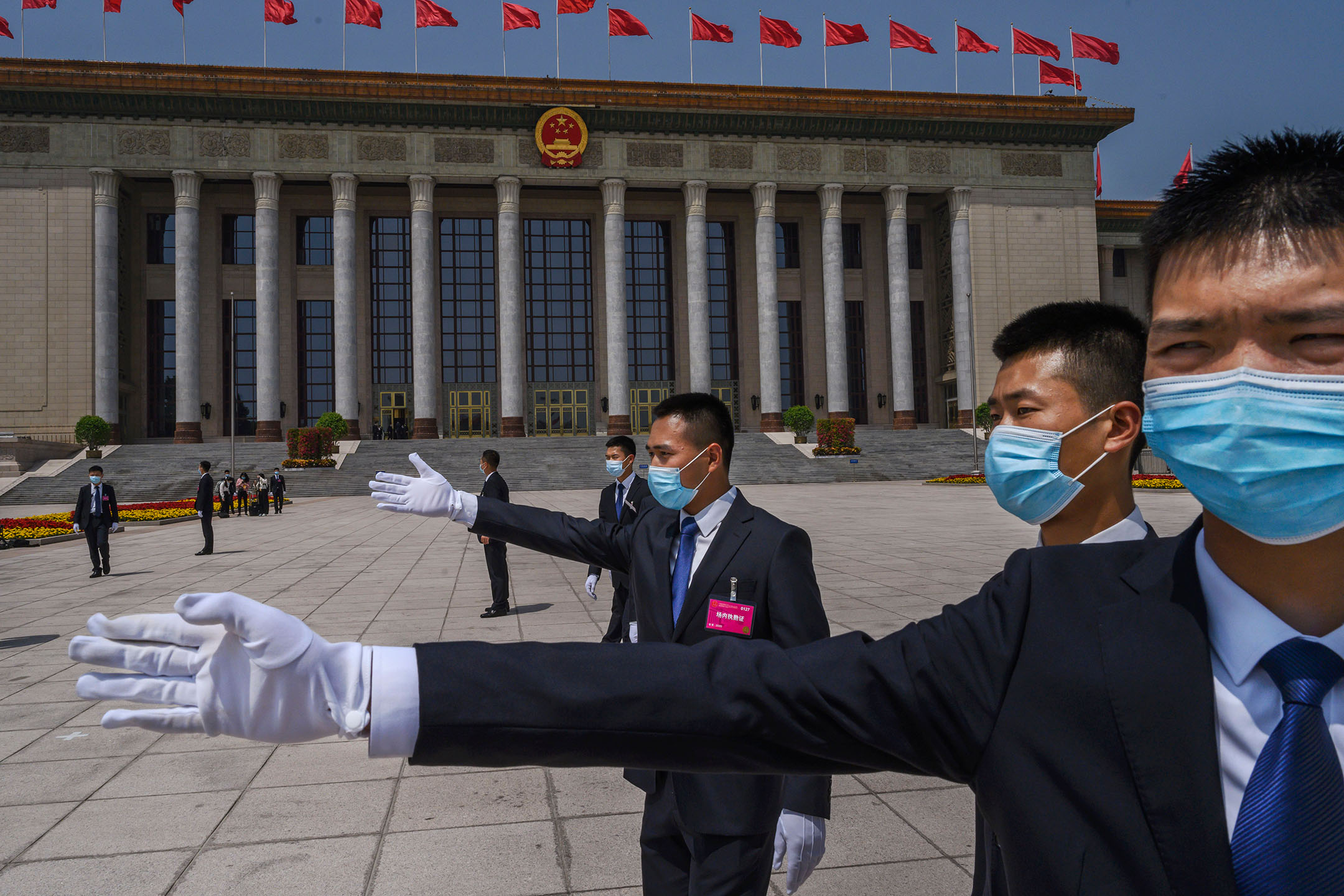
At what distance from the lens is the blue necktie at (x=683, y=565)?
2.96m

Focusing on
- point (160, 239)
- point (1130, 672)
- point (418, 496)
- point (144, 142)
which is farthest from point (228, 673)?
point (160, 239)

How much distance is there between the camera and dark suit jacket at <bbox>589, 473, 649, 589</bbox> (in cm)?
698

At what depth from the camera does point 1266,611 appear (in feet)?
3.76

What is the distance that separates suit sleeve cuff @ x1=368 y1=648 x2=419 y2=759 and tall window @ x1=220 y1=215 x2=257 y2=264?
161ft

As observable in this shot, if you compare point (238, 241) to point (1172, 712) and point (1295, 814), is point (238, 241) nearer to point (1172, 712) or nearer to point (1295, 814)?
point (1172, 712)

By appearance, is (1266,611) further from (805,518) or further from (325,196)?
(325,196)

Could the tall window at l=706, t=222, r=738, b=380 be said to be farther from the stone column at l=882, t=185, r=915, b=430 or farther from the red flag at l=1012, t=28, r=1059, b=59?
the red flag at l=1012, t=28, r=1059, b=59

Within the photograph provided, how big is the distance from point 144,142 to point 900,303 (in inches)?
1470

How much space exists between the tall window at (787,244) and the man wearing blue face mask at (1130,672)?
48.8 m

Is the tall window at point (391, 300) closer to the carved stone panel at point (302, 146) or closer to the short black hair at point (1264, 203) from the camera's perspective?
the carved stone panel at point (302, 146)

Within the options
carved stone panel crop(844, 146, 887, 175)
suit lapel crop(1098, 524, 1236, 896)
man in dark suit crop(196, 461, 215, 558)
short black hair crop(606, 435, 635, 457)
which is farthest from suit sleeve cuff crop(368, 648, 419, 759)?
carved stone panel crop(844, 146, 887, 175)

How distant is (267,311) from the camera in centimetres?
4038

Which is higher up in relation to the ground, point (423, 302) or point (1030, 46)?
point (1030, 46)

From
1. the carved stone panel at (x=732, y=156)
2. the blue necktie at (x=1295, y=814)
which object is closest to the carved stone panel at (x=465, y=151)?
the carved stone panel at (x=732, y=156)
